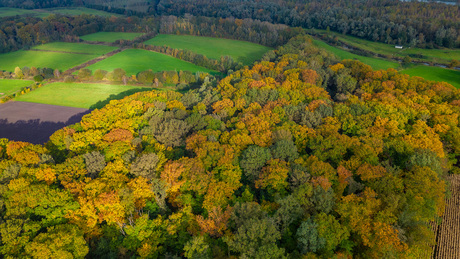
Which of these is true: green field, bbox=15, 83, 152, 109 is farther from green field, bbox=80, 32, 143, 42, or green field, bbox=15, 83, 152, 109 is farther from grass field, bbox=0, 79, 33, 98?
green field, bbox=80, 32, 143, 42

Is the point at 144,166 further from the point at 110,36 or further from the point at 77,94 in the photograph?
the point at 110,36

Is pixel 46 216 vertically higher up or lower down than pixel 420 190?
lower down

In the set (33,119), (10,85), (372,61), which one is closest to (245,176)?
(33,119)

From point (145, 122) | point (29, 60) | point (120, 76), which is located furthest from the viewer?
point (29, 60)

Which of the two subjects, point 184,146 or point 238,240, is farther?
point 184,146

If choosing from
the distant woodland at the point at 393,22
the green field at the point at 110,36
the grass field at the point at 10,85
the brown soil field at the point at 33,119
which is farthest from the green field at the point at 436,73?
the green field at the point at 110,36

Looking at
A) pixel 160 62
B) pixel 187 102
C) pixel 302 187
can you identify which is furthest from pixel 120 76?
pixel 302 187

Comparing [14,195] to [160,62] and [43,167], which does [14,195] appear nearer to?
[43,167]
